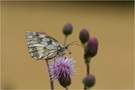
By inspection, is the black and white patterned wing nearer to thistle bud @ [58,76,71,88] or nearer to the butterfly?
the butterfly

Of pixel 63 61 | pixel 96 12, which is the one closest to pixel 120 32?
pixel 96 12

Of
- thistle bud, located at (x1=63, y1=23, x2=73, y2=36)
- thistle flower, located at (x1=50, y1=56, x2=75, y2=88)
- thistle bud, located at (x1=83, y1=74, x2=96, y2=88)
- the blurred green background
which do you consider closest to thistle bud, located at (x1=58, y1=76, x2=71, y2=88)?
thistle flower, located at (x1=50, y1=56, x2=75, y2=88)

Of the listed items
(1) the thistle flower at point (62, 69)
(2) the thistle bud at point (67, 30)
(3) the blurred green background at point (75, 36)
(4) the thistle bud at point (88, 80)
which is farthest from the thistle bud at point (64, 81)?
(3) the blurred green background at point (75, 36)

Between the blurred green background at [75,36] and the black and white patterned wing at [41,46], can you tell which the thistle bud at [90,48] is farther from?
the blurred green background at [75,36]

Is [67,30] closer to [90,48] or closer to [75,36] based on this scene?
[90,48]

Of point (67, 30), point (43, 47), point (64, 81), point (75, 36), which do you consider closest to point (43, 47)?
point (43, 47)
